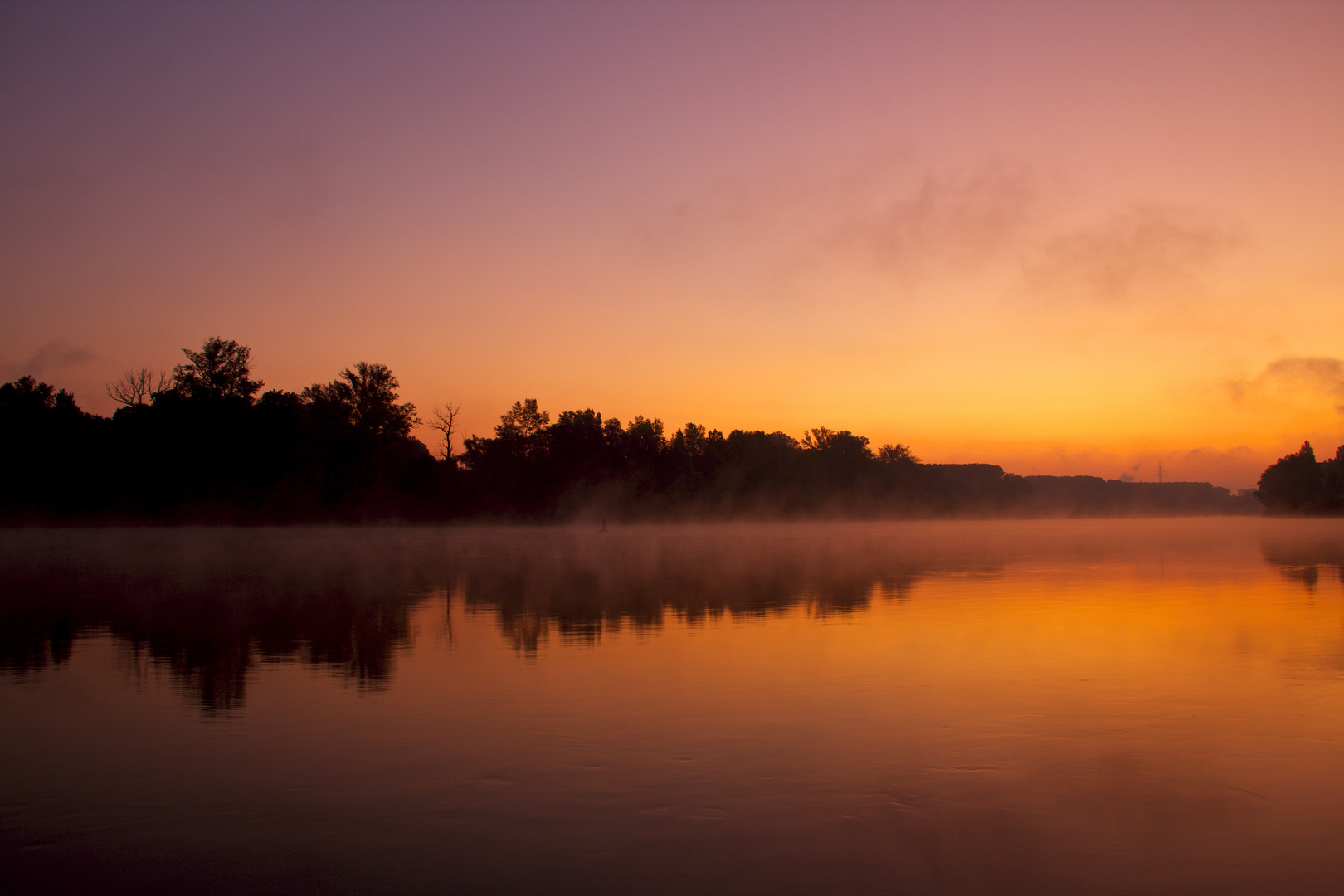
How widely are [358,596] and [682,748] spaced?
17858 mm

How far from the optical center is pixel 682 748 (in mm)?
9031

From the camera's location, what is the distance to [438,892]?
5.81m

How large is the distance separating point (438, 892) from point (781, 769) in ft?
11.3

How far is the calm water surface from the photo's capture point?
246 inches

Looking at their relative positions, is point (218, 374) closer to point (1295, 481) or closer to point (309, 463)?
point (309, 463)

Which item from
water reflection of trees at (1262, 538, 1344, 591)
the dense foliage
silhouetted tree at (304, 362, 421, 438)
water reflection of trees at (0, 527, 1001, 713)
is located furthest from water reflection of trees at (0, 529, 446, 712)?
the dense foliage

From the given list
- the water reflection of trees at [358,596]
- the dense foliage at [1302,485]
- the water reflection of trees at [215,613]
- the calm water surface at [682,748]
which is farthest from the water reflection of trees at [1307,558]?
the dense foliage at [1302,485]

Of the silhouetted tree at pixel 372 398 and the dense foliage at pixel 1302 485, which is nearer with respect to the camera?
the silhouetted tree at pixel 372 398

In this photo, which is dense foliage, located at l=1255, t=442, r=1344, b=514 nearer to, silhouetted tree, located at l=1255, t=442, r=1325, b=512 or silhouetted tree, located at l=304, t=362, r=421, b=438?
silhouetted tree, located at l=1255, t=442, r=1325, b=512

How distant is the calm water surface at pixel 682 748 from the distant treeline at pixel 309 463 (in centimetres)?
7460

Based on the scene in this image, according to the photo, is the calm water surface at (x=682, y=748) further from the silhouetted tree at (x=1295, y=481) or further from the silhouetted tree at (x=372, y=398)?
the silhouetted tree at (x=1295, y=481)

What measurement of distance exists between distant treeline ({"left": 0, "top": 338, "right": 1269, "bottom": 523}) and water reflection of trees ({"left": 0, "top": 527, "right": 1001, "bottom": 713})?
1602 inches

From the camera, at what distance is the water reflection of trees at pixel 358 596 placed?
15.2 metres

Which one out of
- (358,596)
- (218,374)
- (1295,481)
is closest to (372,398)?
(218,374)
